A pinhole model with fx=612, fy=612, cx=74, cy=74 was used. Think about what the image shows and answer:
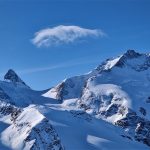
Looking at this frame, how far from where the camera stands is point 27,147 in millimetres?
197250

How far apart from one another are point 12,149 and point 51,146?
12965 mm

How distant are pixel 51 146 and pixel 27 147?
792cm

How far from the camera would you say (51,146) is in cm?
19588

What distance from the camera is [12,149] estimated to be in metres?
198

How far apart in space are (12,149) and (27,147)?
16.6ft
